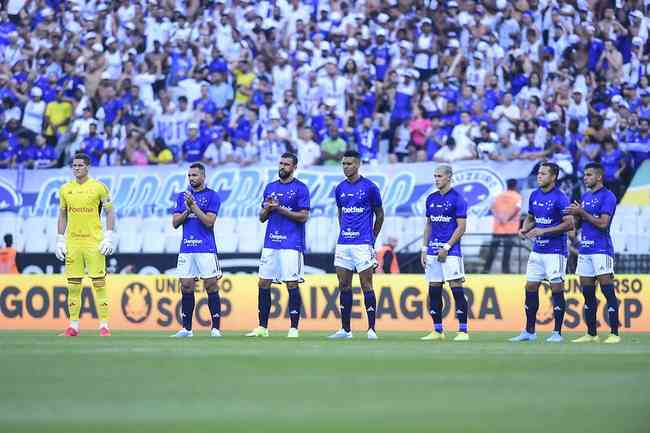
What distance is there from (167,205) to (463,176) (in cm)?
618

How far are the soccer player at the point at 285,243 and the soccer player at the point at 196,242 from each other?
0.71 metres

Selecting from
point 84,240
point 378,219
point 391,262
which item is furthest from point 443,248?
point 391,262

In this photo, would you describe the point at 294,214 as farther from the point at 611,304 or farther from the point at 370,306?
the point at 611,304

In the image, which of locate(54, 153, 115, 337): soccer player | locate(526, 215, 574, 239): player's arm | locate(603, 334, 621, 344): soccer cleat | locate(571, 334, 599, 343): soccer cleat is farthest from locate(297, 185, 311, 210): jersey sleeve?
locate(603, 334, 621, 344): soccer cleat

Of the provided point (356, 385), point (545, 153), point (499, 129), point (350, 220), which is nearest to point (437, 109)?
point (499, 129)

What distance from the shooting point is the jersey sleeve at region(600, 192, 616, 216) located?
16.3 metres

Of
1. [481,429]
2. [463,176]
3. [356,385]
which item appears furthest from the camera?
[463,176]

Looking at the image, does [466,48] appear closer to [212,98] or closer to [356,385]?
[212,98]

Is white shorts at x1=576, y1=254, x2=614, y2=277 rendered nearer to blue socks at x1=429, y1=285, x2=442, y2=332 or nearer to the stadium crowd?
blue socks at x1=429, y1=285, x2=442, y2=332

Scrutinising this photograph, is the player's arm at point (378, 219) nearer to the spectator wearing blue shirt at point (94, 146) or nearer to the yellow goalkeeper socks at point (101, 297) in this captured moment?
the yellow goalkeeper socks at point (101, 297)

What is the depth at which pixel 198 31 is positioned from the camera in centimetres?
3064

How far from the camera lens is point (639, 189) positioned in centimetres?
2322

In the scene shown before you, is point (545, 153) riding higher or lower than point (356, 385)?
higher

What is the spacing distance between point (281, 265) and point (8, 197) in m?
11.9
